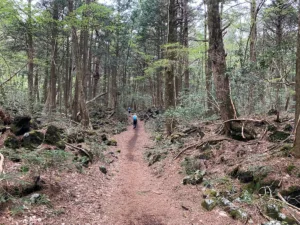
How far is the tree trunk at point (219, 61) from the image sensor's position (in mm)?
7816

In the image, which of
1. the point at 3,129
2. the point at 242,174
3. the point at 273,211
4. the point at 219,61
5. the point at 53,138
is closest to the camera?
the point at 273,211

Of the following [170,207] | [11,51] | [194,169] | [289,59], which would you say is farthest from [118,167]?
[11,51]

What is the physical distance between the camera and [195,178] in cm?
630

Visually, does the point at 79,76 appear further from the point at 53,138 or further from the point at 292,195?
the point at 292,195

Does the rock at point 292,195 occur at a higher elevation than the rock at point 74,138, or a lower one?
lower

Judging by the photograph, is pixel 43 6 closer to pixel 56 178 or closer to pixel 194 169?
pixel 56 178

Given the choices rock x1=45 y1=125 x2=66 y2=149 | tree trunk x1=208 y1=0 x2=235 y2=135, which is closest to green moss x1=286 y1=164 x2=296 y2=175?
tree trunk x1=208 y1=0 x2=235 y2=135

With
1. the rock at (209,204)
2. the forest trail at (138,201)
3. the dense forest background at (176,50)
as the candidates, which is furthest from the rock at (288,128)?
the forest trail at (138,201)

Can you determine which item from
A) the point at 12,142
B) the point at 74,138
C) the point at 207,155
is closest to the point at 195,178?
the point at 207,155

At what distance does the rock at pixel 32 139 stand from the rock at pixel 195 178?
4.62 m

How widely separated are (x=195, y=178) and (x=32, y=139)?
5.03m

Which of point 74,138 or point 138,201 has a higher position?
point 74,138

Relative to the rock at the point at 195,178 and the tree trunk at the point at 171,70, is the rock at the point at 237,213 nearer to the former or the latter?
the rock at the point at 195,178

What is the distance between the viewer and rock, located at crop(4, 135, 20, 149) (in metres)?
6.18
